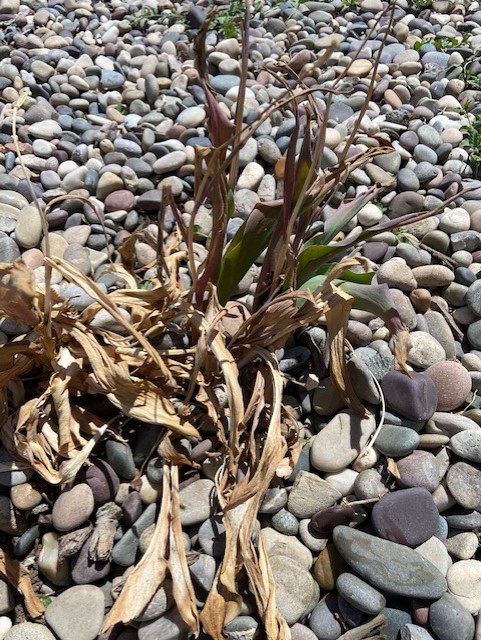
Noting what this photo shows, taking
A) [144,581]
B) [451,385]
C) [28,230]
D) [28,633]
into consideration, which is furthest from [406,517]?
[28,230]

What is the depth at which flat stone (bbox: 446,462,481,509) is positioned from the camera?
150 cm

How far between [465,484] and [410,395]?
0.25m

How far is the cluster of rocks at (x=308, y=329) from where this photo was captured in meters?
1.38

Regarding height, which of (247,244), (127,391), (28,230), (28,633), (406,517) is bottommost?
(28,633)

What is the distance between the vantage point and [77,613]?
134cm

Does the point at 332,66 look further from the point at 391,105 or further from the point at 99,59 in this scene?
the point at 99,59

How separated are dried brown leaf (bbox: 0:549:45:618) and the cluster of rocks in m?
0.03

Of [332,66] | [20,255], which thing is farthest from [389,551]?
[332,66]

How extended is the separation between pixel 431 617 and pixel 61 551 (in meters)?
0.84

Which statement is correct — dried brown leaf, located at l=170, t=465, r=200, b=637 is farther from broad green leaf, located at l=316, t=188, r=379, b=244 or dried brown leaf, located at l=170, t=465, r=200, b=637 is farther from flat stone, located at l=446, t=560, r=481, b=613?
broad green leaf, located at l=316, t=188, r=379, b=244

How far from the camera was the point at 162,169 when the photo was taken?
2.22 metres

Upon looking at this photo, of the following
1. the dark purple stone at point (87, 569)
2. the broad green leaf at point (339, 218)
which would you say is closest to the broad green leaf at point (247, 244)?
the broad green leaf at point (339, 218)

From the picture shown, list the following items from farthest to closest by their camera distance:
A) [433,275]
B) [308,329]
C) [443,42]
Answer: [443,42]
[433,275]
[308,329]

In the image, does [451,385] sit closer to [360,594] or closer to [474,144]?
[360,594]
